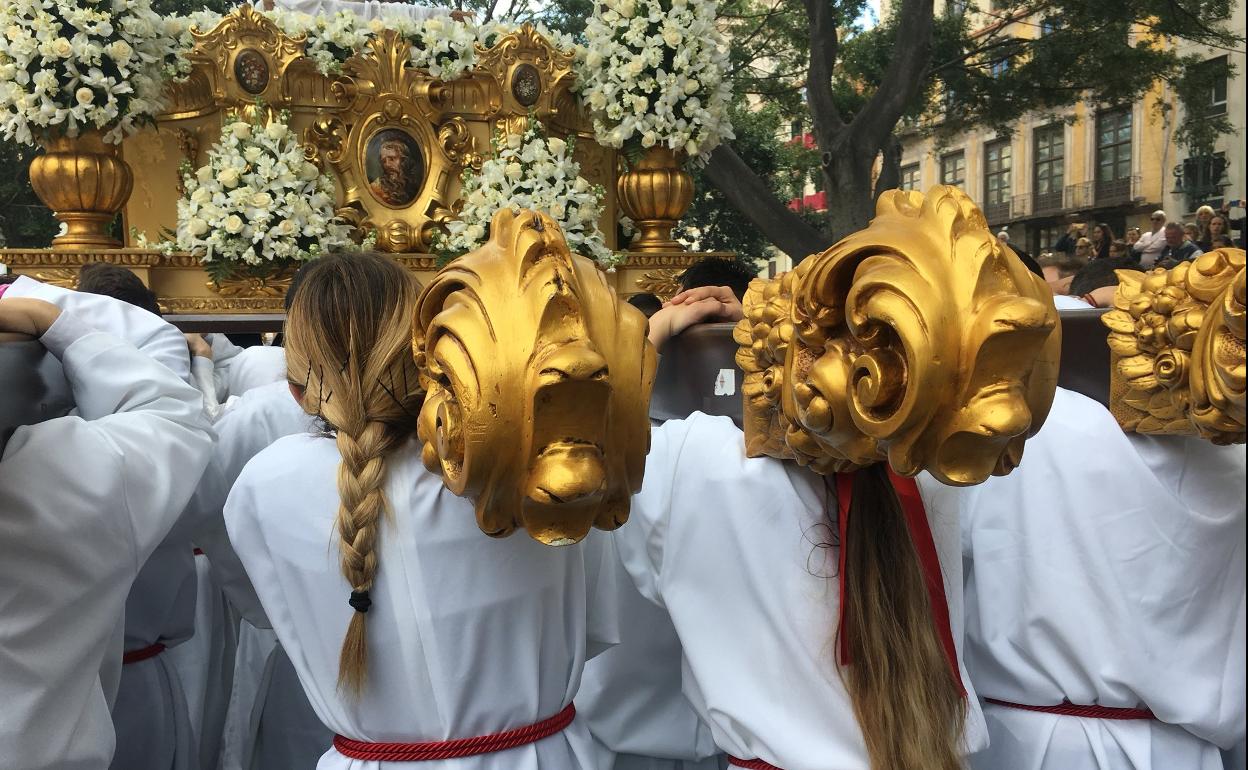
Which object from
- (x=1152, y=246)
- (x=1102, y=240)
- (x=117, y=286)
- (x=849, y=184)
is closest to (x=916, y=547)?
(x=117, y=286)

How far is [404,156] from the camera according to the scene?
5.64 meters

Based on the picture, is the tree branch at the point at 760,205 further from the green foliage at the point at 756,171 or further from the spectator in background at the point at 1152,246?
the green foliage at the point at 756,171

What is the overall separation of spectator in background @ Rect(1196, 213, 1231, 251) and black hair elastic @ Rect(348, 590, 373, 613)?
912cm

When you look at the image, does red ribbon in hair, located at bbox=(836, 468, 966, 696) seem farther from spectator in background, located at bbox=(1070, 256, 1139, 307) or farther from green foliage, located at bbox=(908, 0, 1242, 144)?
green foliage, located at bbox=(908, 0, 1242, 144)

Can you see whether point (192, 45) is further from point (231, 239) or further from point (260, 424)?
point (260, 424)

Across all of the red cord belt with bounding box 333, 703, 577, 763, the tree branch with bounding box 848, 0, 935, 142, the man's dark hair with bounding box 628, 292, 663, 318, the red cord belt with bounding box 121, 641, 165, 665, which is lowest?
the red cord belt with bounding box 121, 641, 165, 665

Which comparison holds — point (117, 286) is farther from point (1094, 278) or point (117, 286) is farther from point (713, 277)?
point (1094, 278)

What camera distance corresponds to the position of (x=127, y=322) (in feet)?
9.41

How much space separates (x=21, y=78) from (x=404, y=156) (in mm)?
1641

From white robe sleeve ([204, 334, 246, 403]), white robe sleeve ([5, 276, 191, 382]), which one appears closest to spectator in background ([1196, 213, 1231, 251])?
white robe sleeve ([204, 334, 246, 403])

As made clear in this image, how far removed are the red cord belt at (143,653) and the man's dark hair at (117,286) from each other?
1245 mm

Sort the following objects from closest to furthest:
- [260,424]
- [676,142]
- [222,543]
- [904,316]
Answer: [904,316]
[222,543]
[260,424]
[676,142]

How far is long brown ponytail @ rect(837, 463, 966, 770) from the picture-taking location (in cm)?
184

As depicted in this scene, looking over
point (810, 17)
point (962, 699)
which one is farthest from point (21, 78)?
point (810, 17)
